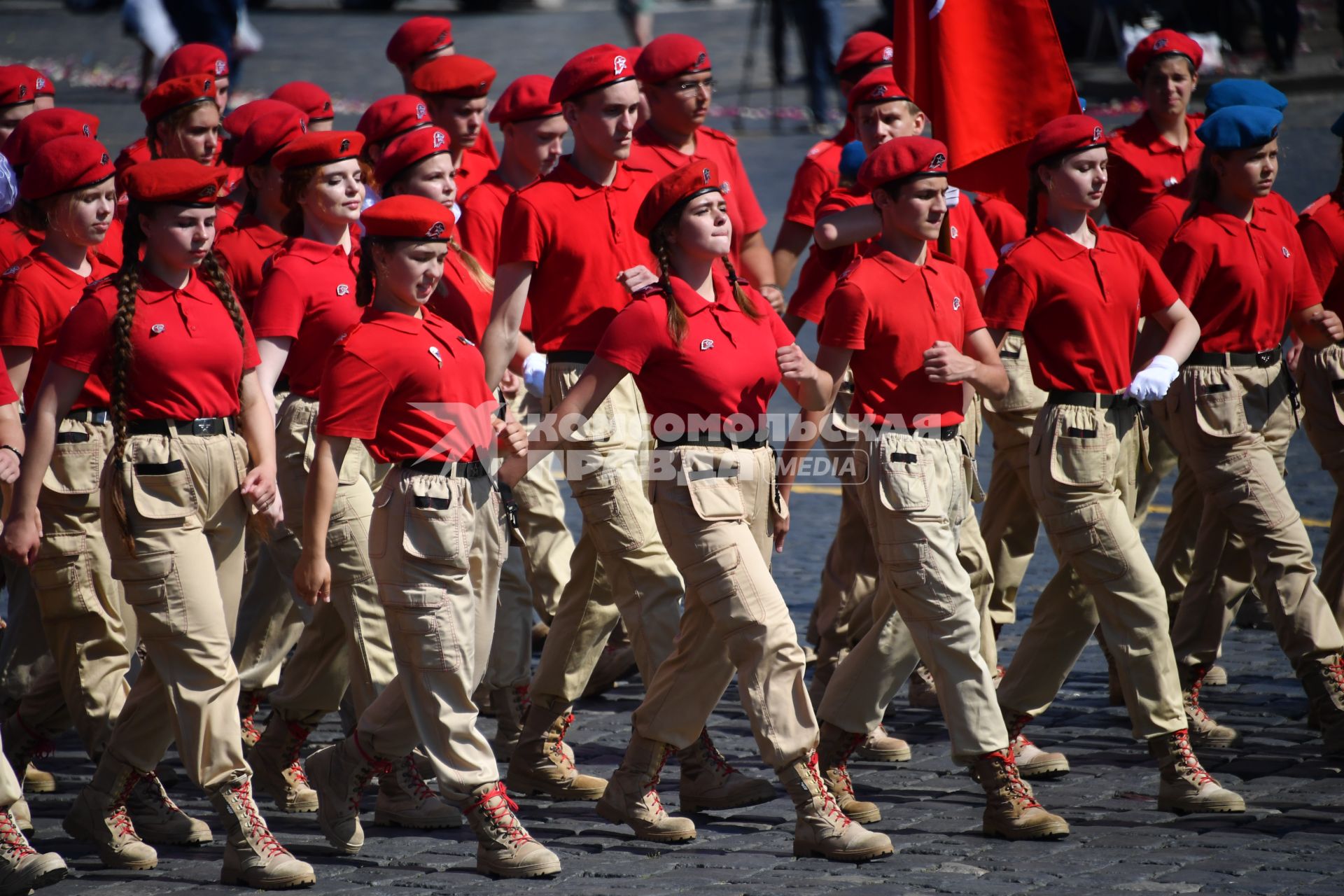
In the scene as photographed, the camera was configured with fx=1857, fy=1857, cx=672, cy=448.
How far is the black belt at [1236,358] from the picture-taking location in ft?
24.9

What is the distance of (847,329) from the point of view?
21.0 feet

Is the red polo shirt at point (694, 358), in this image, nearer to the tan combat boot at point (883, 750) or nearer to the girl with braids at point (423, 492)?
the girl with braids at point (423, 492)

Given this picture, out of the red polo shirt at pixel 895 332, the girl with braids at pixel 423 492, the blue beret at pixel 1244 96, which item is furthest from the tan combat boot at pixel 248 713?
the blue beret at pixel 1244 96

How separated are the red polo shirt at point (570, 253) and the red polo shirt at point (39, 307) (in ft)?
5.18

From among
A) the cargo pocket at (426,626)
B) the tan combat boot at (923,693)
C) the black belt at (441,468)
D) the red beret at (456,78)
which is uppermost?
the red beret at (456,78)

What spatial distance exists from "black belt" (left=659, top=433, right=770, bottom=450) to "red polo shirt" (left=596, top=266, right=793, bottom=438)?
25 millimetres

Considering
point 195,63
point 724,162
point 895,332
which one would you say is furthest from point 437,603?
point 195,63

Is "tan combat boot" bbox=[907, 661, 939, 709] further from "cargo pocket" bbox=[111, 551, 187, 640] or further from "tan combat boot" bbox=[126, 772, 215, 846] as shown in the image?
"cargo pocket" bbox=[111, 551, 187, 640]

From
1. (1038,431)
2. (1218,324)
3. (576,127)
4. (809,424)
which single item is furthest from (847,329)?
(1218,324)

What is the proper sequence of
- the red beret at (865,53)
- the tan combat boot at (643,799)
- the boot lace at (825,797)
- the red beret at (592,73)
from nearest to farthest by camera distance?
1. the boot lace at (825,797)
2. the tan combat boot at (643,799)
3. the red beret at (592,73)
4. the red beret at (865,53)

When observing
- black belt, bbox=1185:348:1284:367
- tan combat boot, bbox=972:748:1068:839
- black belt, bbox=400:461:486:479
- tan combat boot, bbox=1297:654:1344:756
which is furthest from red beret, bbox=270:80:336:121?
tan combat boot, bbox=1297:654:1344:756

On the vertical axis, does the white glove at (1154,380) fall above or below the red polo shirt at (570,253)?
below

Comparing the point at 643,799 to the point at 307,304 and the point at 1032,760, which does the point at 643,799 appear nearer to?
the point at 1032,760

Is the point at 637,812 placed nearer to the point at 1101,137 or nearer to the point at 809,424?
the point at 809,424
